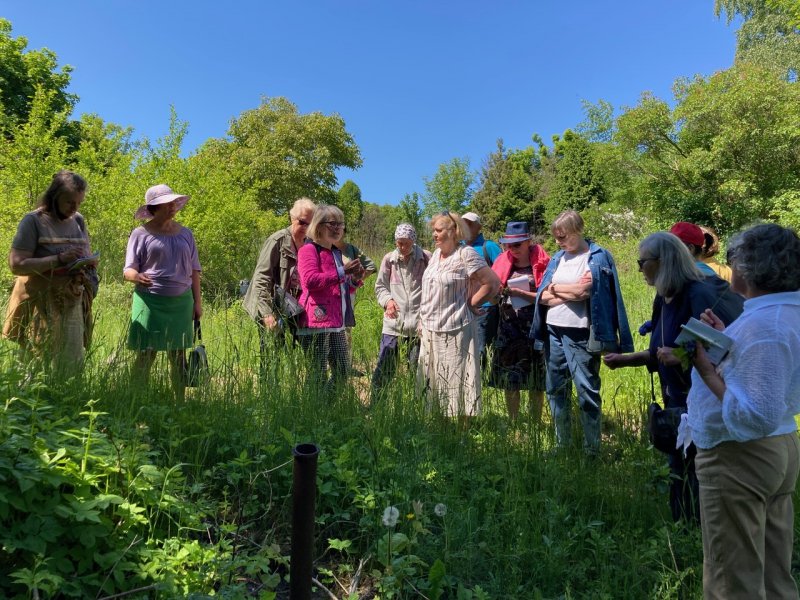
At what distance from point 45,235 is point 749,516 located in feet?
13.6

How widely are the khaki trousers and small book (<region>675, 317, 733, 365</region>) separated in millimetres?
337

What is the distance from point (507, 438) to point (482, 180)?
119 feet

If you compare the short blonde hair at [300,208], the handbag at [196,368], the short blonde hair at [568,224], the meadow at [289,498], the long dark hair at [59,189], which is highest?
the short blonde hair at [300,208]

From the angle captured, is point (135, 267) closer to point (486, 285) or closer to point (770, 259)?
point (486, 285)

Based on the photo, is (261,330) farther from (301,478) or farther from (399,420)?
(301,478)

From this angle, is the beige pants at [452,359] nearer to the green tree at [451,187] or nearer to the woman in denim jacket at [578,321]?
the woman in denim jacket at [578,321]

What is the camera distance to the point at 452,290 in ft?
14.2

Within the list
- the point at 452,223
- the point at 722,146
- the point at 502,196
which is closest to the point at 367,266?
the point at 452,223

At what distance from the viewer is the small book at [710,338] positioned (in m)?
1.89

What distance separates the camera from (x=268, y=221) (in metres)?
14.5

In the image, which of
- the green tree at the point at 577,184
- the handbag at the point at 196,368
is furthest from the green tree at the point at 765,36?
the handbag at the point at 196,368

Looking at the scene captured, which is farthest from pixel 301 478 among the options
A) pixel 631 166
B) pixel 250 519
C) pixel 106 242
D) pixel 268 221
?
pixel 631 166

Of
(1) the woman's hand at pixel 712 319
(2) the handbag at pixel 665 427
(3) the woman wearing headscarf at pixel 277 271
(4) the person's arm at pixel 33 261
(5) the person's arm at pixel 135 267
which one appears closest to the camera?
(1) the woman's hand at pixel 712 319

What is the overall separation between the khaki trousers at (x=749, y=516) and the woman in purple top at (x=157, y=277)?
335 centimetres
